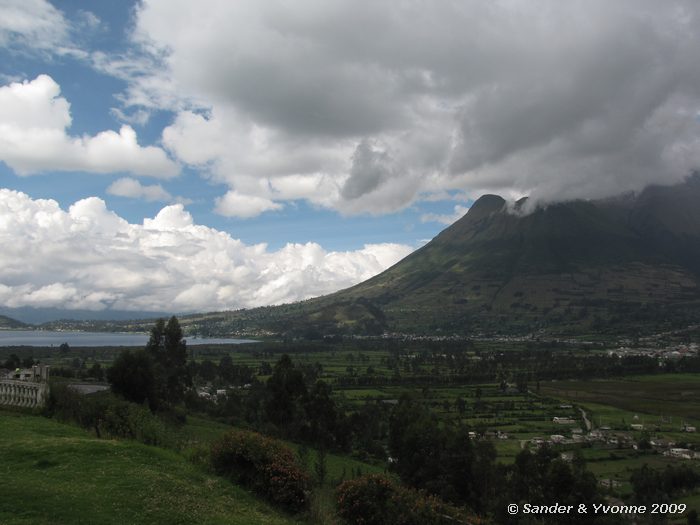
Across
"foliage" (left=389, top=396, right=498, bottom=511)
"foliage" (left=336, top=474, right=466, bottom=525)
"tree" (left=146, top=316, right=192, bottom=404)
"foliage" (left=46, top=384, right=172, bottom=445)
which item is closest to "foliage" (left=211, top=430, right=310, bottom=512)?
"foliage" (left=336, top=474, right=466, bottom=525)

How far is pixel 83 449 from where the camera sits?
737 inches

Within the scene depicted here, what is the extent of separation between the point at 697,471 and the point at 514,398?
2055 inches

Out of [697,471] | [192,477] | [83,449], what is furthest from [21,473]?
[697,471]

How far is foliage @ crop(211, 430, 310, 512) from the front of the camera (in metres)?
18.1

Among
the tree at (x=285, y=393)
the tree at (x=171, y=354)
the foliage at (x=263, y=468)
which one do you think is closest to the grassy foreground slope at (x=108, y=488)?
the foliage at (x=263, y=468)

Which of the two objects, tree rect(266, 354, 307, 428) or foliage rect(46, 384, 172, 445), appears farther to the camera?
tree rect(266, 354, 307, 428)

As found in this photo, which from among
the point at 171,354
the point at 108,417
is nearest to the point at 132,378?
the point at 171,354

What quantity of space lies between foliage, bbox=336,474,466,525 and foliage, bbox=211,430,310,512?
187 cm

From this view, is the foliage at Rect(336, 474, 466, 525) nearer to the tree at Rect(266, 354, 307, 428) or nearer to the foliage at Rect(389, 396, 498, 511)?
the foliage at Rect(389, 396, 498, 511)

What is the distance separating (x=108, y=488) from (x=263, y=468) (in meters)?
5.41

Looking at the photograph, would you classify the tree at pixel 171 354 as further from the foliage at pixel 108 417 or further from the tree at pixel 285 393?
the foliage at pixel 108 417

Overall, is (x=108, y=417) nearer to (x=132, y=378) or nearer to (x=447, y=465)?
(x=132, y=378)

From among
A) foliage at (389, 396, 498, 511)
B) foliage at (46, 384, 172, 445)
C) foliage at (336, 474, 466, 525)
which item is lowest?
foliage at (389, 396, 498, 511)

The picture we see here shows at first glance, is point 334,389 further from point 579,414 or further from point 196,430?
point 196,430
